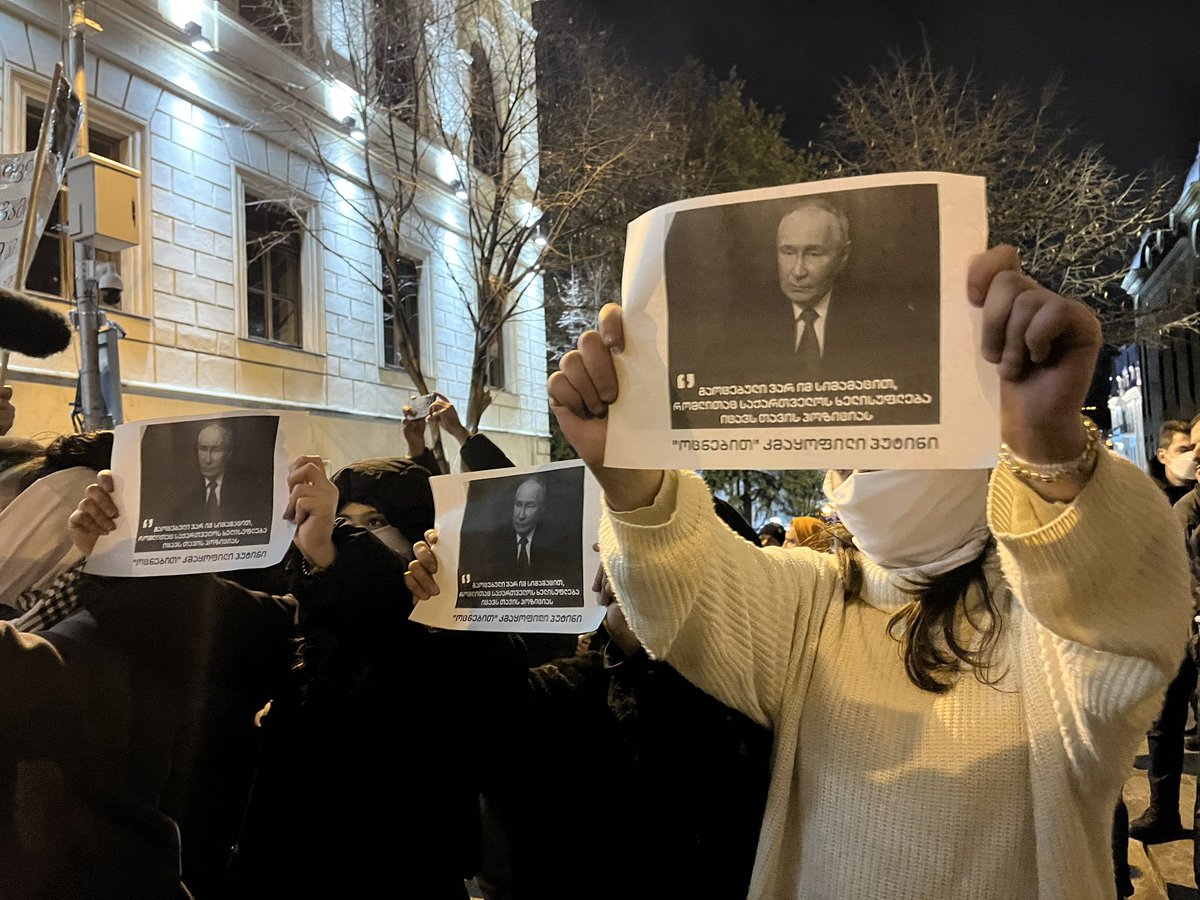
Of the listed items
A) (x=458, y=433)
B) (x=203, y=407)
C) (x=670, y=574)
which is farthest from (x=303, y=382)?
(x=670, y=574)

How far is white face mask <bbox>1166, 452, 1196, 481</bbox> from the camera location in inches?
189

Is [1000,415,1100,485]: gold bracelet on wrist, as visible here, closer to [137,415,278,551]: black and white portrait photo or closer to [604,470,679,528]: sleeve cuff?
[604,470,679,528]: sleeve cuff

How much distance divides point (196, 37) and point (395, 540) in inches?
397

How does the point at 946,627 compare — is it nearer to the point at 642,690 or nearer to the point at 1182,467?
the point at 642,690

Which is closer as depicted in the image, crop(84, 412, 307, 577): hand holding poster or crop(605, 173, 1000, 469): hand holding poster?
crop(605, 173, 1000, 469): hand holding poster

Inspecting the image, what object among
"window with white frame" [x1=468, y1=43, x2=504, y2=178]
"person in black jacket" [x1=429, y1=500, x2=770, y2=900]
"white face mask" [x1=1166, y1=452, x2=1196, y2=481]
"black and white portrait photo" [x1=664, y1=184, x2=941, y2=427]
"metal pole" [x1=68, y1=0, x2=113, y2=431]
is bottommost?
"person in black jacket" [x1=429, y1=500, x2=770, y2=900]

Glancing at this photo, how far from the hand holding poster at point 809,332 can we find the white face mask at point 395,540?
1061mm

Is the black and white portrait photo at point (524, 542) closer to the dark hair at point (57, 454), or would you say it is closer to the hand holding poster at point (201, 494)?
the hand holding poster at point (201, 494)

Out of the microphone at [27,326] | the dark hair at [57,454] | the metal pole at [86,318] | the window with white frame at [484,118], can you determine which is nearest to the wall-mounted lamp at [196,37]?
the window with white frame at [484,118]

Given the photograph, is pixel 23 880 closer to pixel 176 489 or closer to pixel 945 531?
pixel 176 489

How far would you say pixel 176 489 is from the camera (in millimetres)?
1932

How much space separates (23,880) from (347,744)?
0.62m

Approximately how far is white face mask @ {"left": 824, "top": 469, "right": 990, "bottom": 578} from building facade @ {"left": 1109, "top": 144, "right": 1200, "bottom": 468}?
19.9m

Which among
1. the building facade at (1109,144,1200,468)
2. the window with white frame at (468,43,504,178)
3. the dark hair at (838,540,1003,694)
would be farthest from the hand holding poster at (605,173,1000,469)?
the building facade at (1109,144,1200,468)
